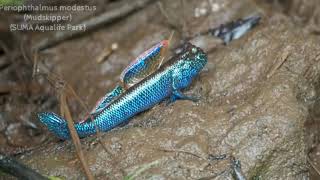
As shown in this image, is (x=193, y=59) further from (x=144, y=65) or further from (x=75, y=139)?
(x=75, y=139)

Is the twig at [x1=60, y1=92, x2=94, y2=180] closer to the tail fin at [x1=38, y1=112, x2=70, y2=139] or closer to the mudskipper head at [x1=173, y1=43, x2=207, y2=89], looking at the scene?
the tail fin at [x1=38, y1=112, x2=70, y2=139]

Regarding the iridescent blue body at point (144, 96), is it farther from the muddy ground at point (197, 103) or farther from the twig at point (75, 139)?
the twig at point (75, 139)

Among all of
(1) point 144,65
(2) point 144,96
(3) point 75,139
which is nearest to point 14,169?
(3) point 75,139

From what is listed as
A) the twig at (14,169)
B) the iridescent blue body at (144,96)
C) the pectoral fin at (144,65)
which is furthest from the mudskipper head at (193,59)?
the twig at (14,169)

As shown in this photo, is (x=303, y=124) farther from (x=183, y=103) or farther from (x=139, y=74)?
(x=139, y=74)

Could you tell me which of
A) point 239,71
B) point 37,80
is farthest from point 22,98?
point 239,71
